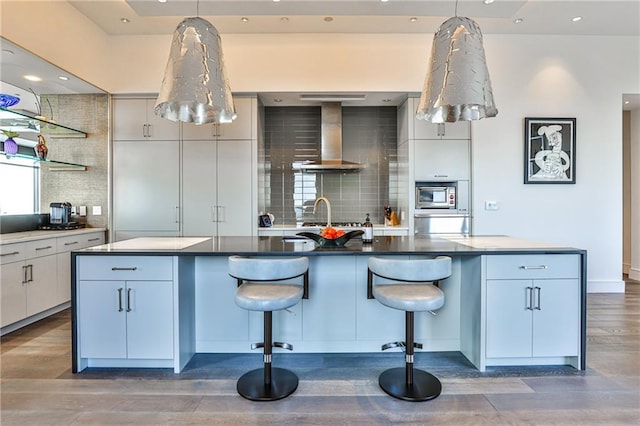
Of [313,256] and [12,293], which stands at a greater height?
[313,256]

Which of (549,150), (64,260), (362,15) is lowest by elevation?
(64,260)

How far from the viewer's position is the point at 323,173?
5.04 m

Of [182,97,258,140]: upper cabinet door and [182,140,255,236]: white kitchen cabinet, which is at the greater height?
[182,97,258,140]: upper cabinet door

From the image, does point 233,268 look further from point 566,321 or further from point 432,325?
point 566,321

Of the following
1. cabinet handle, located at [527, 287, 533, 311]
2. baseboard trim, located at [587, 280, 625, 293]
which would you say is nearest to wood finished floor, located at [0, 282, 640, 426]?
cabinet handle, located at [527, 287, 533, 311]

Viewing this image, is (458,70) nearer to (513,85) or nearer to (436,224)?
A: (436,224)

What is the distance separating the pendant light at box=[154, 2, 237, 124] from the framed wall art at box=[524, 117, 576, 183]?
12.9ft

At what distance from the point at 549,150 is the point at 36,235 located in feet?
19.7

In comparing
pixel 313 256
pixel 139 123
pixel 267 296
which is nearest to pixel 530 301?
pixel 313 256

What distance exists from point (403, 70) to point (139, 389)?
13.9 ft

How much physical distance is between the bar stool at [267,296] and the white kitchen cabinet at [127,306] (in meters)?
0.61

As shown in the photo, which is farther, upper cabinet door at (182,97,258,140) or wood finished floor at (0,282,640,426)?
upper cabinet door at (182,97,258,140)

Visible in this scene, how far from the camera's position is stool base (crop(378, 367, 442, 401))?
2.06 meters

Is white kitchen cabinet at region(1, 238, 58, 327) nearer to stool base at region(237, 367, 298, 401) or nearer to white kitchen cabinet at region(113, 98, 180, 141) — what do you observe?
white kitchen cabinet at region(113, 98, 180, 141)
